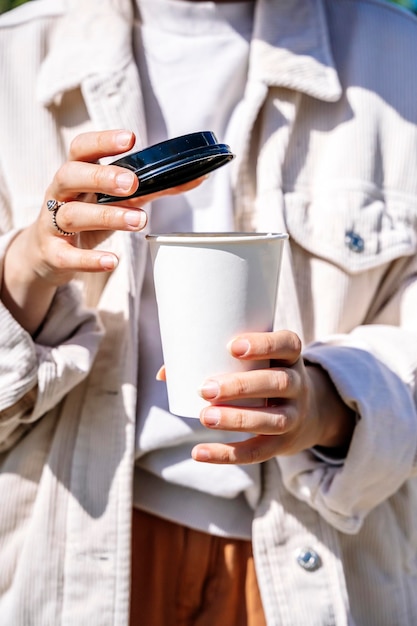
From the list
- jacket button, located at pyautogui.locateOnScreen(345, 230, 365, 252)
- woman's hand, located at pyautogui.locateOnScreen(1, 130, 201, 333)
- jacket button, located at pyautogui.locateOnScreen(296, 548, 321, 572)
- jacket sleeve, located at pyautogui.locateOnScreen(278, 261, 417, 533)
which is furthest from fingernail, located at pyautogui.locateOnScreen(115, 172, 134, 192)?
jacket button, located at pyautogui.locateOnScreen(296, 548, 321, 572)

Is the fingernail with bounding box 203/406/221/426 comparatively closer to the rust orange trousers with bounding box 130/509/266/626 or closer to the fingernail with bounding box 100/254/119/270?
the fingernail with bounding box 100/254/119/270

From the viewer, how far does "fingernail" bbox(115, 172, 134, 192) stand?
81 cm

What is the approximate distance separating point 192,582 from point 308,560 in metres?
0.20

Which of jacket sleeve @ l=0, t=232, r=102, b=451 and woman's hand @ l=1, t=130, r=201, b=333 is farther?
jacket sleeve @ l=0, t=232, r=102, b=451

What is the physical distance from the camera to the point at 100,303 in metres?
1.24

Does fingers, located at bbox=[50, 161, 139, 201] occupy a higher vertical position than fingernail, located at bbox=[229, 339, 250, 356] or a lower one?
higher

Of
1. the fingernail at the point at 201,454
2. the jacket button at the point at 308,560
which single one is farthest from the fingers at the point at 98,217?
the jacket button at the point at 308,560

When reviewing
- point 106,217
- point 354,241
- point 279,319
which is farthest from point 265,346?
point 354,241

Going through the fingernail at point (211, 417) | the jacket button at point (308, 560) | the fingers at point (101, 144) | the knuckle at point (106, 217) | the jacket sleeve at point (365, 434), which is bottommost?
the jacket button at point (308, 560)

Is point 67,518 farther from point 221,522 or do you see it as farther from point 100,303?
point 100,303

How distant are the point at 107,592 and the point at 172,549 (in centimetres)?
14

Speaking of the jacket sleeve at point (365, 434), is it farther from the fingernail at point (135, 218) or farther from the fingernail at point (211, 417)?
the fingernail at point (135, 218)

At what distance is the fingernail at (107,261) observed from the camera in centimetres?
87

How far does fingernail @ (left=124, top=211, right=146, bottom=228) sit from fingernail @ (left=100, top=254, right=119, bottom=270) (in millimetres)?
56
